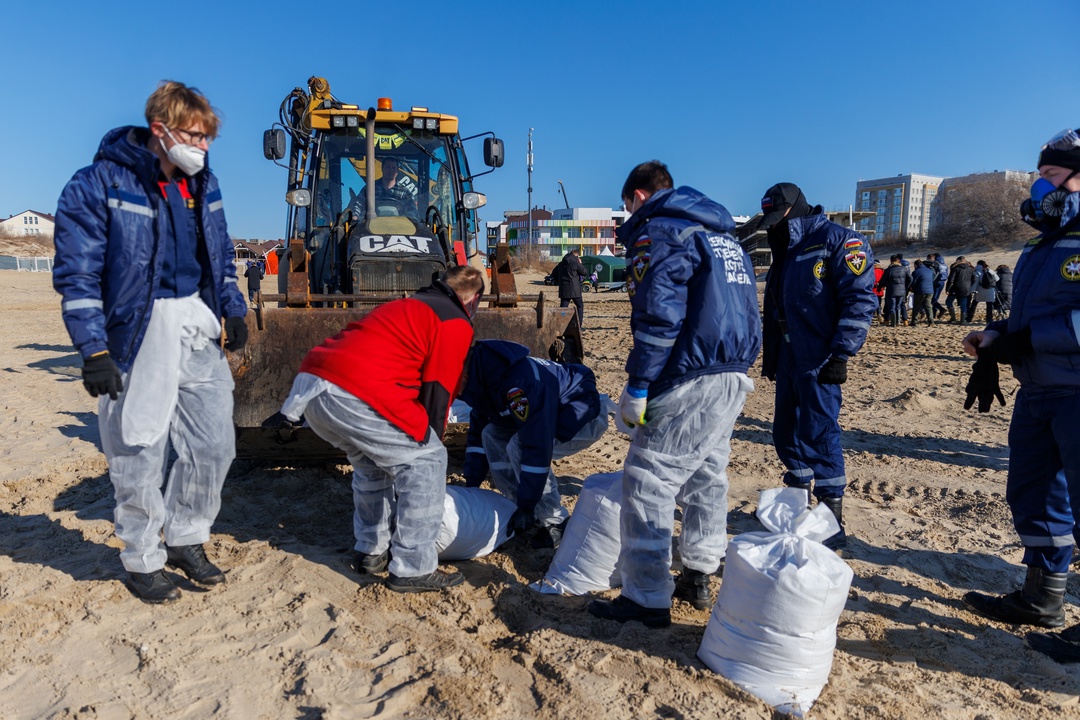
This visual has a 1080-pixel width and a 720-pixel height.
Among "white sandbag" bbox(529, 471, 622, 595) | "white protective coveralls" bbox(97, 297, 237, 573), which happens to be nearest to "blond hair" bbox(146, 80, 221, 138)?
"white protective coveralls" bbox(97, 297, 237, 573)

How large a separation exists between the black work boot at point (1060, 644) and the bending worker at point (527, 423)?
2012 mm

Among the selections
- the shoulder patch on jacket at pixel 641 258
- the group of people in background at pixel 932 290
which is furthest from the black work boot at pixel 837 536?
the group of people in background at pixel 932 290

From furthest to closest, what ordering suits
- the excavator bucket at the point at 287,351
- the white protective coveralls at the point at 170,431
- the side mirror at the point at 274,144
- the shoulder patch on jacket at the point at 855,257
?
the side mirror at the point at 274,144 < the excavator bucket at the point at 287,351 < the shoulder patch on jacket at the point at 855,257 < the white protective coveralls at the point at 170,431

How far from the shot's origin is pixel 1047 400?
2.96 m

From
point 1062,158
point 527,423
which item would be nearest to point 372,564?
point 527,423

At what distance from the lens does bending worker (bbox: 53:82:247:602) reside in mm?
2748

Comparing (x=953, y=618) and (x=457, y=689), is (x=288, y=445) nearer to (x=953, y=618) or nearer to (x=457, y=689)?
(x=457, y=689)

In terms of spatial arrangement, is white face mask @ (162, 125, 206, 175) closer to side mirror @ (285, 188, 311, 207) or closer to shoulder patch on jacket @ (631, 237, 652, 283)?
shoulder patch on jacket @ (631, 237, 652, 283)

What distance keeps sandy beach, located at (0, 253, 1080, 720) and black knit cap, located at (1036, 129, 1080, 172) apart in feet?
5.89

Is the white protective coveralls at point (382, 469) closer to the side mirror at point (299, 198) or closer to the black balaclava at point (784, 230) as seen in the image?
the black balaclava at point (784, 230)

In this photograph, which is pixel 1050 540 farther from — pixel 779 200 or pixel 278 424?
pixel 278 424

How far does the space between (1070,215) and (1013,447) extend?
0.94m

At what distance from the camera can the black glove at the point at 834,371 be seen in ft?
12.3

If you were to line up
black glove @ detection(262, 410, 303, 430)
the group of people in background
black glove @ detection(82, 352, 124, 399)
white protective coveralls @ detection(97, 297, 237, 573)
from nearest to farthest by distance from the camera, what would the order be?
black glove @ detection(82, 352, 124, 399)
white protective coveralls @ detection(97, 297, 237, 573)
black glove @ detection(262, 410, 303, 430)
the group of people in background
